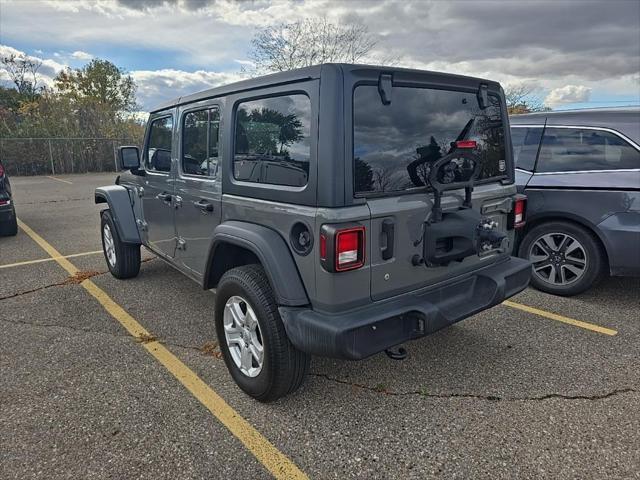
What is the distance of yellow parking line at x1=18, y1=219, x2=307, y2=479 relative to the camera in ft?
7.40

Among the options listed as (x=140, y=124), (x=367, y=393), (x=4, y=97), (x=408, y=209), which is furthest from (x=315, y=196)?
(x=4, y=97)

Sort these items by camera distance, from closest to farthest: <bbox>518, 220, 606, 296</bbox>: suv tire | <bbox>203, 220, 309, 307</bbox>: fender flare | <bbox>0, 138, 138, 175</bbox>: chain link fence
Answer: <bbox>203, 220, 309, 307</bbox>: fender flare
<bbox>518, 220, 606, 296</bbox>: suv tire
<bbox>0, 138, 138, 175</bbox>: chain link fence

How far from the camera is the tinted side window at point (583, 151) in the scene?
403cm

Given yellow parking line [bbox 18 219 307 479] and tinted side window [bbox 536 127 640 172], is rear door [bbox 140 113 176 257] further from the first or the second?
tinted side window [bbox 536 127 640 172]

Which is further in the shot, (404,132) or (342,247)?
(404,132)

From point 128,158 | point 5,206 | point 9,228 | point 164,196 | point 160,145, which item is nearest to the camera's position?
point 164,196

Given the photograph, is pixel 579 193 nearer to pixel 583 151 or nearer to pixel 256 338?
pixel 583 151

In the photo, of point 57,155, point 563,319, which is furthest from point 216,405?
point 57,155

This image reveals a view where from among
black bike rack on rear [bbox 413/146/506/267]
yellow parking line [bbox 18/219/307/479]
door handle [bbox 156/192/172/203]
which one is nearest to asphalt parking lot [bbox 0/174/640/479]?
yellow parking line [bbox 18/219/307/479]

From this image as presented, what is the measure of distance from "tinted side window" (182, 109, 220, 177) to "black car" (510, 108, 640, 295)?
3.20 m

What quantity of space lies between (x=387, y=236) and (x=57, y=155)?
22.1 m

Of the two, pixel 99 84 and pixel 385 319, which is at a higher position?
pixel 99 84

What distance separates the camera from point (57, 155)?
66.3 ft

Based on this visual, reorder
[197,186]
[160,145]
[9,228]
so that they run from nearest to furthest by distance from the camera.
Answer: [197,186] → [160,145] → [9,228]
